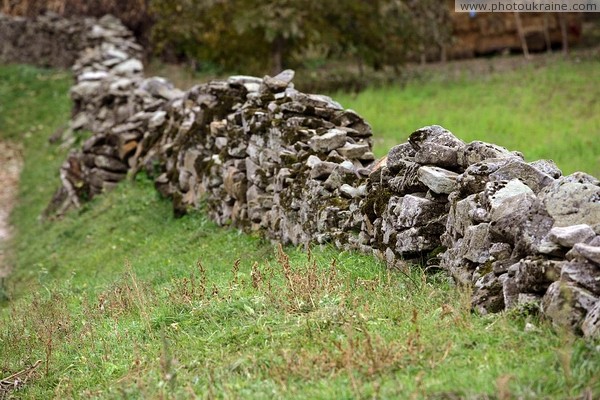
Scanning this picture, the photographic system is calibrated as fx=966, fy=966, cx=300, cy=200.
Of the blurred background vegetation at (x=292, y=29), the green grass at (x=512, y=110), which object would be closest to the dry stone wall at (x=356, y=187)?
the green grass at (x=512, y=110)

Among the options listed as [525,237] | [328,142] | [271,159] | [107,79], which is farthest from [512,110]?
[525,237]

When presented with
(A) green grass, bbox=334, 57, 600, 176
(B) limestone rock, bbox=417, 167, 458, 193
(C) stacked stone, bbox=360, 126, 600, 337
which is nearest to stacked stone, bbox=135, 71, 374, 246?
(C) stacked stone, bbox=360, 126, 600, 337

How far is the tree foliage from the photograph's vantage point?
22.0 m

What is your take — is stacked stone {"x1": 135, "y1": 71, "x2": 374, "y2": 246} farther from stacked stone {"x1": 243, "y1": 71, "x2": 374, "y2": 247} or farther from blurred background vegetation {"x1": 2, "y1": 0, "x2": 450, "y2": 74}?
blurred background vegetation {"x1": 2, "y1": 0, "x2": 450, "y2": 74}

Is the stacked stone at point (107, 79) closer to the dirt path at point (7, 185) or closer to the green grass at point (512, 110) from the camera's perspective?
the dirt path at point (7, 185)

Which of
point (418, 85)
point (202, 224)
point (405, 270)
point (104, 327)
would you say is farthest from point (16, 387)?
point (418, 85)

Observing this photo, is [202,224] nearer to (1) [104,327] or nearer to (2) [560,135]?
(1) [104,327]

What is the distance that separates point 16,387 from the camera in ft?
23.1

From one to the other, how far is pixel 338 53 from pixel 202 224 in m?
13.2

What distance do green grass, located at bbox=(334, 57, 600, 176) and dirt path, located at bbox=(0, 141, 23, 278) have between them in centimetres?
652

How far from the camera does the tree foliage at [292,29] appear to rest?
22.0m

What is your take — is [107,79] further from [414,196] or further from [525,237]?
[525,237]

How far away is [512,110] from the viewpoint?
19.2m

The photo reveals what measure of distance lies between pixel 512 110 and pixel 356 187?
433 inches
